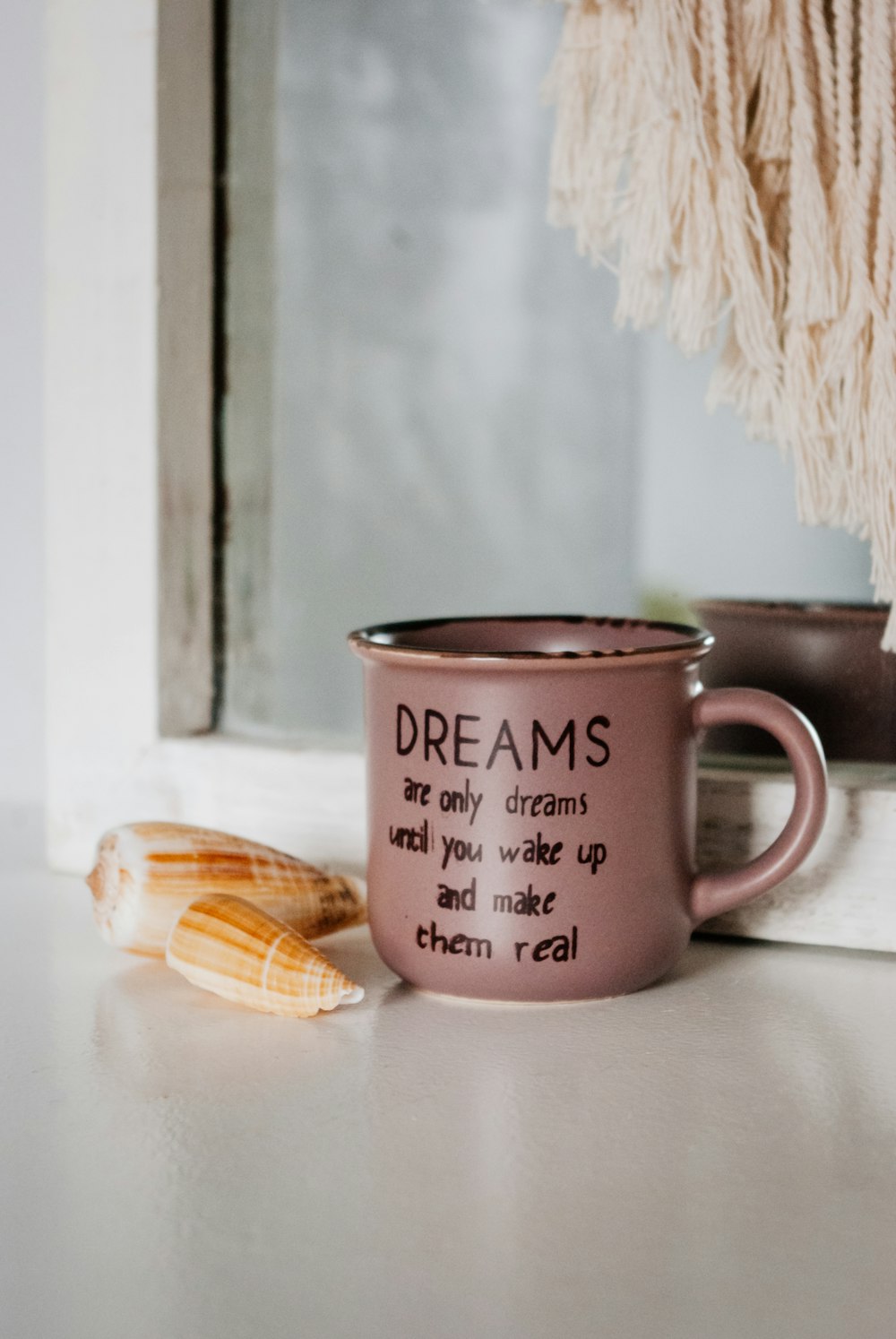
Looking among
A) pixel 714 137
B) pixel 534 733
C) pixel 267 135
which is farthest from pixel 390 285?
pixel 534 733

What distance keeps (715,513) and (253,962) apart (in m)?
0.29

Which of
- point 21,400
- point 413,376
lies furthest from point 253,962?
point 21,400

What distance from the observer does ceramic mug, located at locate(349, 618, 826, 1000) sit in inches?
18.3

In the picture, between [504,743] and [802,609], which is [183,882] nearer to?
[504,743]

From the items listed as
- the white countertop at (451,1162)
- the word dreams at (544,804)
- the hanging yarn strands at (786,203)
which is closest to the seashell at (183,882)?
the white countertop at (451,1162)

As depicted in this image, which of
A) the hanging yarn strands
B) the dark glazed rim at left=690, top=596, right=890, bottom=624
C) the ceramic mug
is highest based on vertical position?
the hanging yarn strands

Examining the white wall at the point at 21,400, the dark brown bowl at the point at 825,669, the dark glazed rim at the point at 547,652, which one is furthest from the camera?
the white wall at the point at 21,400

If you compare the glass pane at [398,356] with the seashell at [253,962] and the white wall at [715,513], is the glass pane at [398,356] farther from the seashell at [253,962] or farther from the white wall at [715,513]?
the seashell at [253,962]

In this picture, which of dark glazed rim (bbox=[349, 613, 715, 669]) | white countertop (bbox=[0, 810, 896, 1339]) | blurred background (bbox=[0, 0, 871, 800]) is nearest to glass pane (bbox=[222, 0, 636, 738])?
blurred background (bbox=[0, 0, 871, 800])

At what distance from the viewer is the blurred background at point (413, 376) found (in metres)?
0.64

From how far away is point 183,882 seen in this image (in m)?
0.53

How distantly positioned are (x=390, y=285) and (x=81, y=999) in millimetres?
379

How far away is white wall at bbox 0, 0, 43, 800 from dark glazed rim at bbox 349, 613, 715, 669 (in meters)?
0.35

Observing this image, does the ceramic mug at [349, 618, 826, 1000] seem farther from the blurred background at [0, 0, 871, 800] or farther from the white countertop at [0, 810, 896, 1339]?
the blurred background at [0, 0, 871, 800]
